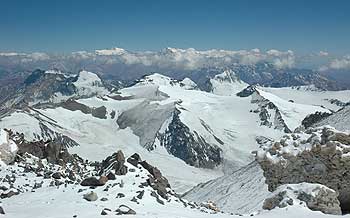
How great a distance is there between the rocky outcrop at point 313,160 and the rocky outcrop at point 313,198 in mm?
4122

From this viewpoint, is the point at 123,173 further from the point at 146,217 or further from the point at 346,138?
the point at 346,138

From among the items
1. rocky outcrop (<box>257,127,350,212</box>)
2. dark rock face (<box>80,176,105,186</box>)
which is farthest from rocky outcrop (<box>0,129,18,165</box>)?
rocky outcrop (<box>257,127,350,212</box>)

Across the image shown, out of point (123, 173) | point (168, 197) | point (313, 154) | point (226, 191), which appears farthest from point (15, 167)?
A: point (226, 191)

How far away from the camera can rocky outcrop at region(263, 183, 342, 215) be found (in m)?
22.8

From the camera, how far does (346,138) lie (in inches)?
1088

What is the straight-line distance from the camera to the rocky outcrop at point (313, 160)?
A: 27.2 metres

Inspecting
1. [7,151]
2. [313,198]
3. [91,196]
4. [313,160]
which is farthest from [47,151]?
[313,198]

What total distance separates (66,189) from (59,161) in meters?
29.0

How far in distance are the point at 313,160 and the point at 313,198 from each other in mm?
5309

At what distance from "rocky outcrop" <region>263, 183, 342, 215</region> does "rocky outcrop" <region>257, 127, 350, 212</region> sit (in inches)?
162

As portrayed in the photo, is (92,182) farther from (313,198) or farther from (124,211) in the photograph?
(313,198)

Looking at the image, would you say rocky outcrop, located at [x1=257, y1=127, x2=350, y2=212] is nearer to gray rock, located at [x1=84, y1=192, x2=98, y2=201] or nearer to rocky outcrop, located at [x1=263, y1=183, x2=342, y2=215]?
rocky outcrop, located at [x1=263, y1=183, x2=342, y2=215]

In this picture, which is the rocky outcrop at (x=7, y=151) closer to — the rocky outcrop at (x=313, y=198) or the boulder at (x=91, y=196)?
the boulder at (x=91, y=196)

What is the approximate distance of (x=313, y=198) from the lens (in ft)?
74.9
